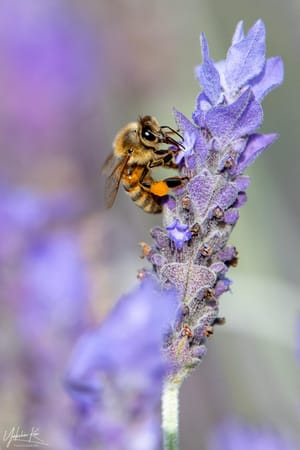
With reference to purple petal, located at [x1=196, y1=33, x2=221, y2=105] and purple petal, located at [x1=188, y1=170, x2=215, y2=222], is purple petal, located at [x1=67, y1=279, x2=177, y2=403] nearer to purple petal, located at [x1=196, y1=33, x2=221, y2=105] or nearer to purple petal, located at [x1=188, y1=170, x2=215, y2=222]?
purple petal, located at [x1=188, y1=170, x2=215, y2=222]

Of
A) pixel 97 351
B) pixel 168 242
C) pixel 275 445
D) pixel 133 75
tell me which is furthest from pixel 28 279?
pixel 133 75

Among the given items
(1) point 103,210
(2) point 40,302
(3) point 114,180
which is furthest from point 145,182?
(1) point 103,210

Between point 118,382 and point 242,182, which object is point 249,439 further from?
point 242,182

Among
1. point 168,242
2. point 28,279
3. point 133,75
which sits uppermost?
point 133,75

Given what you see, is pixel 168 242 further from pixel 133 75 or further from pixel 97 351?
pixel 133 75

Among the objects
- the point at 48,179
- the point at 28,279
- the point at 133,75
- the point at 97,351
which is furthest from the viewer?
the point at 133,75

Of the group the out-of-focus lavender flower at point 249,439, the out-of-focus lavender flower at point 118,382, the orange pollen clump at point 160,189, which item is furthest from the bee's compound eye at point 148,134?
the out-of-focus lavender flower at point 249,439
